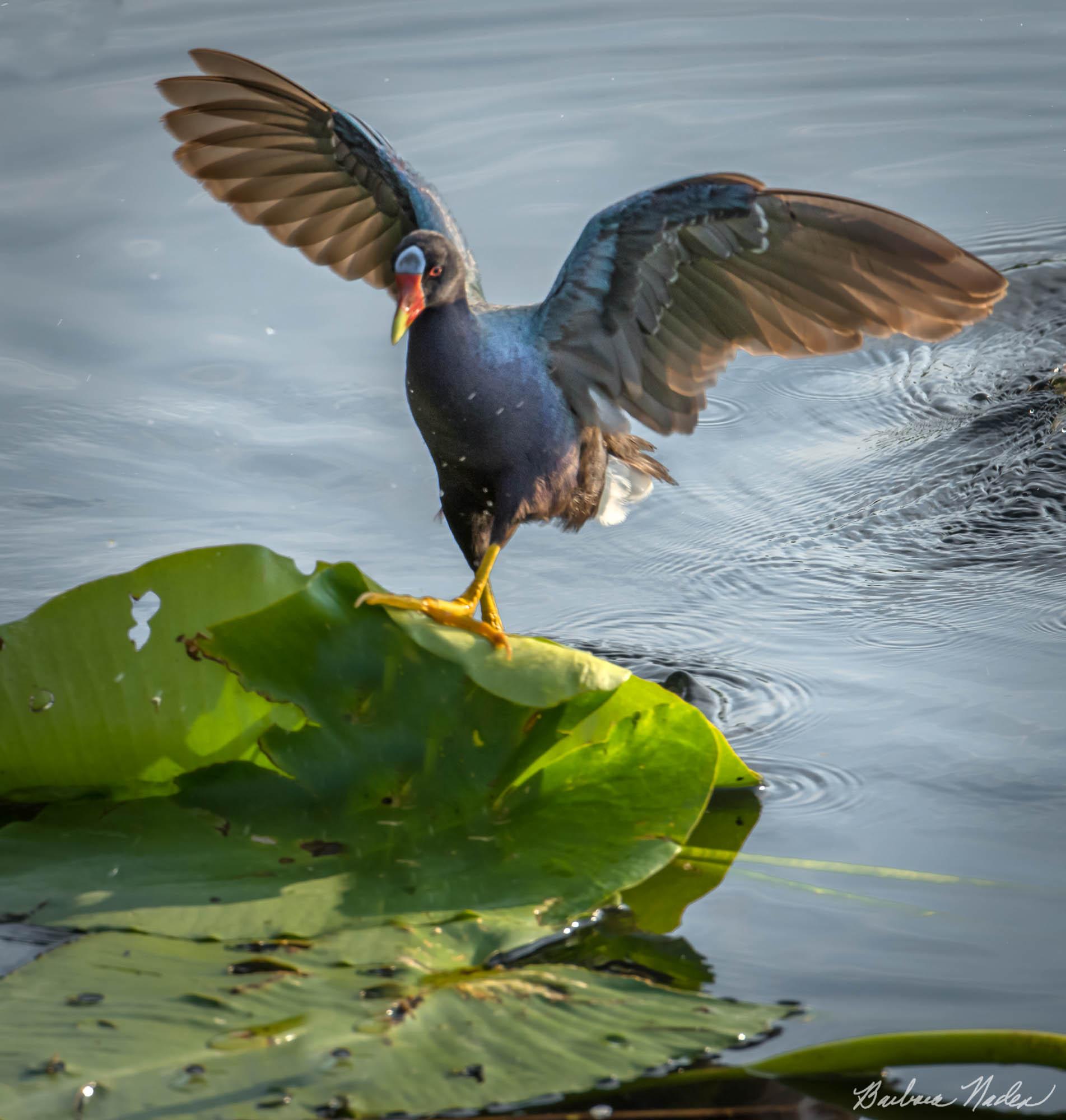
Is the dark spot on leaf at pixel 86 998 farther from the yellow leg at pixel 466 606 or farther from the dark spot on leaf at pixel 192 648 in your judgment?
the yellow leg at pixel 466 606

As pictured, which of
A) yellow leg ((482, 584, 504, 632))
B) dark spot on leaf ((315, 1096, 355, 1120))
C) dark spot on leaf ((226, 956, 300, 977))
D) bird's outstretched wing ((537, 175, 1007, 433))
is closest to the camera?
dark spot on leaf ((315, 1096, 355, 1120))

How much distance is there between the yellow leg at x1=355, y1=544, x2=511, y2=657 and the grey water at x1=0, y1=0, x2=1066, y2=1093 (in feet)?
0.82

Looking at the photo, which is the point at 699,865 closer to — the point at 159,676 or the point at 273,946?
the point at 273,946

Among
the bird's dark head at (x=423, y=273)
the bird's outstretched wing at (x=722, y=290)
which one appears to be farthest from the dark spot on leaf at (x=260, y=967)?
the bird's outstretched wing at (x=722, y=290)

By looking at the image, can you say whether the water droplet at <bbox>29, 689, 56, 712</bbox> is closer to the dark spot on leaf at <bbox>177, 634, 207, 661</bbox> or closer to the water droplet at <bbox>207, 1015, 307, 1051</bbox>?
the dark spot on leaf at <bbox>177, 634, 207, 661</bbox>

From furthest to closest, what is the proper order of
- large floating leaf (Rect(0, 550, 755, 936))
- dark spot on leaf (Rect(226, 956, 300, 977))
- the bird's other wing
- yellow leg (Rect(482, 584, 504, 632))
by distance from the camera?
the bird's other wing
yellow leg (Rect(482, 584, 504, 632))
large floating leaf (Rect(0, 550, 755, 936))
dark spot on leaf (Rect(226, 956, 300, 977))

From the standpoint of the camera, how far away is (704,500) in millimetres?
4480

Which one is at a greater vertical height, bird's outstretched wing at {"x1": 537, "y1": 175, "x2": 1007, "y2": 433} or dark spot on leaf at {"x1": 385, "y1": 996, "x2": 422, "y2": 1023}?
bird's outstretched wing at {"x1": 537, "y1": 175, "x2": 1007, "y2": 433}

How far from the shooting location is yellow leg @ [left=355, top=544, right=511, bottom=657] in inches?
92.7

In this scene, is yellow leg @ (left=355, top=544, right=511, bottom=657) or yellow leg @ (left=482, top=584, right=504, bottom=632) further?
yellow leg @ (left=482, top=584, right=504, bottom=632)

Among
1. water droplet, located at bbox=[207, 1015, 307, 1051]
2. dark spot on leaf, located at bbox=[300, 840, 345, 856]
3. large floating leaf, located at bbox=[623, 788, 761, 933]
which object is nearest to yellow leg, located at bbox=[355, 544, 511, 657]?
dark spot on leaf, located at bbox=[300, 840, 345, 856]

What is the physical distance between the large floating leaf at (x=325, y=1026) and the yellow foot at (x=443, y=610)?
1.66ft

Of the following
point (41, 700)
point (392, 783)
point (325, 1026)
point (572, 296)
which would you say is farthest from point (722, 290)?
point (325, 1026)

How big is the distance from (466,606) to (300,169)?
1.52 metres
